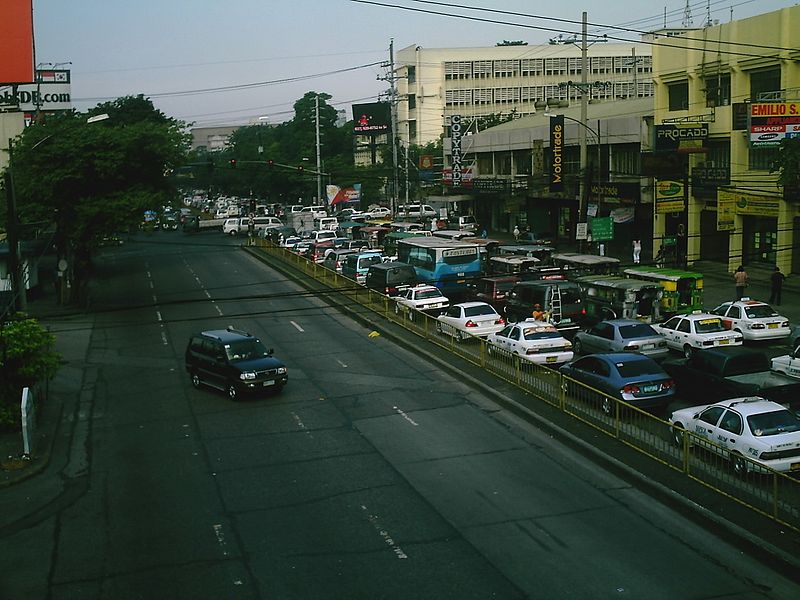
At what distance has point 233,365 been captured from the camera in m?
26.0

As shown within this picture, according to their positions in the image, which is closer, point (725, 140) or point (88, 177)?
point (88, 177)

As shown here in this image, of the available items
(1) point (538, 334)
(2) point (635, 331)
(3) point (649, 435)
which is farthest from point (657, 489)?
(2) point (635, 331)

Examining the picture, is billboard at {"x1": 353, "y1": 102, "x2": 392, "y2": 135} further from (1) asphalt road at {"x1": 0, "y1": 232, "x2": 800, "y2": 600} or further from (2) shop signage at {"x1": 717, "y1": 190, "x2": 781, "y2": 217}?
(1) asphalt road at {"x1": 0, "y1": 232, "x2": 800, "y2": 600}

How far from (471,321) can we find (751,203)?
19.5m

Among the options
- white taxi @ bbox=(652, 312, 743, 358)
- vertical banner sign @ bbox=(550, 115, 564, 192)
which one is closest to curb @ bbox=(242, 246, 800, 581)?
white taxi @ bbox=(652, 312, 743, 358)

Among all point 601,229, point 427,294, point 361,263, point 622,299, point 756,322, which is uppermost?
point 601,229

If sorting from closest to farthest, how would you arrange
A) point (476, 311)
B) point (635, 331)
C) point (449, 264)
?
1. point (635, 331)
2. point (476, 311)
3. point (449, 264)

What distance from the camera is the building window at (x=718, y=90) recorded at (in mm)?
47556

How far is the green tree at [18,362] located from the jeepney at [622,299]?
18139 millimetres

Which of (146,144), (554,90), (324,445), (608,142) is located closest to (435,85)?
(554,90)

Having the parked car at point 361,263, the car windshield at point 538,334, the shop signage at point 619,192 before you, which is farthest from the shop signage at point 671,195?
the car windshield at point 538,334

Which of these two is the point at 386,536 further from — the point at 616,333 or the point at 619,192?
the point at 619,192

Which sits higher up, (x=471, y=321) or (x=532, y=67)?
(x=532, y=67)

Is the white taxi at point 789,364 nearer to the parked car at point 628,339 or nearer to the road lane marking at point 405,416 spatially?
the parked car at point 628,339
